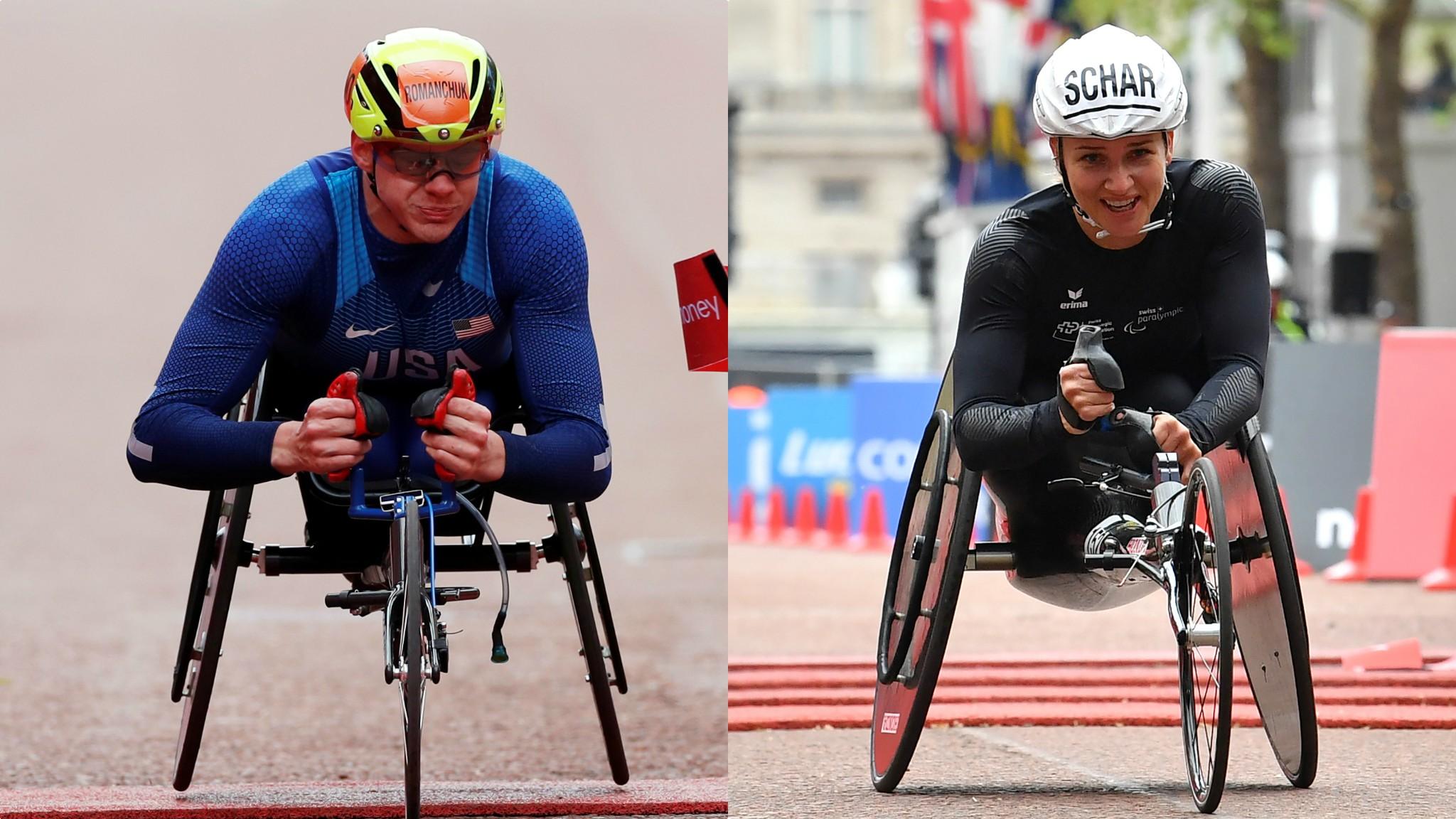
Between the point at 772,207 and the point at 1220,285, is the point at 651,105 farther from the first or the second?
the point at 772,207

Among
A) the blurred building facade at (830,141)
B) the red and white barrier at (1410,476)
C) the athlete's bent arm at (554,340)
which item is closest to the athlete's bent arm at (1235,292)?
the athlete's bent arm at (554,340)

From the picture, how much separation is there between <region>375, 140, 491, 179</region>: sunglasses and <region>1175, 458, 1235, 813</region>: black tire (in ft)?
5.97

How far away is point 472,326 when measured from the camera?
5625 millimetres

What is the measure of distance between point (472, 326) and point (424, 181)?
0.41 metres

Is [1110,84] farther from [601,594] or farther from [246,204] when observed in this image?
[246,204]

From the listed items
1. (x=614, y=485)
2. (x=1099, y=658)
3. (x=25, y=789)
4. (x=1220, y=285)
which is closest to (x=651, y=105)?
(x=1220, y=285)

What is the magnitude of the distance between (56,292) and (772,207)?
58.2m

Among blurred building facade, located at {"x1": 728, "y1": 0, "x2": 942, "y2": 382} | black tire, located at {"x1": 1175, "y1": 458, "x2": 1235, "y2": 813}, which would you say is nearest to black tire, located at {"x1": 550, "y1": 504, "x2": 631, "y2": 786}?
black tire, located at {"x1": 1175, "y1": 458, "x2": 1235, "y2": 813}

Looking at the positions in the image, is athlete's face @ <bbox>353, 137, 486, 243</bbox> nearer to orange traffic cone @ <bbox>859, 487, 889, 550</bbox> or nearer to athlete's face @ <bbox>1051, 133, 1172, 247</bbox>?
athlete's face @ <bbox>1051, 133, 1172, 247</bbox>

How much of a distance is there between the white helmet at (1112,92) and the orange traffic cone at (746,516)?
51.4ft

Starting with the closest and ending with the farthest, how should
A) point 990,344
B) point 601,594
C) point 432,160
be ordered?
point 432,160, point 990,344, point 601,594

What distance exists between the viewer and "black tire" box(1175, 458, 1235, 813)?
5.35 metres

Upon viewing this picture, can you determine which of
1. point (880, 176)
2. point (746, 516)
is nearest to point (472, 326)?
point (746, 516)

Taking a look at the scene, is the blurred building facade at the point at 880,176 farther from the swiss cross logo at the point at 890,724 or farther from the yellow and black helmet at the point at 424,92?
the yellow and black helmet at the point at 424,92
